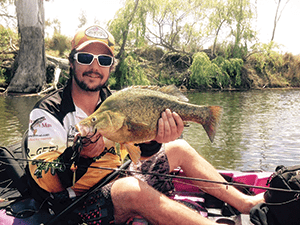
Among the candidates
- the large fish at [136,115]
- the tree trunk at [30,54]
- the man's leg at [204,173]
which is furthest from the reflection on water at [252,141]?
the tree trunk at [30,54]

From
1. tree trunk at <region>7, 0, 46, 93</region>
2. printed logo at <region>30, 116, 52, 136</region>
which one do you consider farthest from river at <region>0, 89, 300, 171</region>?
tree trunk at <region>7, 0, 46, 93</region>

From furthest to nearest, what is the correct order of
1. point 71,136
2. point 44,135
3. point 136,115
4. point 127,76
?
point 127,76 < point 71,136 < point 44,135 < point 136,115

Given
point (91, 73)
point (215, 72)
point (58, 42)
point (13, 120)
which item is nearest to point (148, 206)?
point (91, 73)

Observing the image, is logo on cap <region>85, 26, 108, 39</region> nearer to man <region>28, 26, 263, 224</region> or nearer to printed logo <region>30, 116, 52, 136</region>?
man <region>28, 26, 263, 224</region>

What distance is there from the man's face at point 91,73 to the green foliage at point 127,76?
582 inches

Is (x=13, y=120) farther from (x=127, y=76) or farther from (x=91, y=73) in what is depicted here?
(x=127, y=76)

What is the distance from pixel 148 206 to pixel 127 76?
15757mm

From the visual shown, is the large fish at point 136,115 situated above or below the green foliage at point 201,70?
above

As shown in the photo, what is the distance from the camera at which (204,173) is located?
2.69 m

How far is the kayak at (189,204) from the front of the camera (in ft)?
6.87

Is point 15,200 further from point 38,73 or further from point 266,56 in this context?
point 266,56

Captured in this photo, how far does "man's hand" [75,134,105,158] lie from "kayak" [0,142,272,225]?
1.94ft

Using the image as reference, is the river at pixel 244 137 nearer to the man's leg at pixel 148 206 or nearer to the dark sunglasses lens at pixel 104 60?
the man's leg at pixel 148 206

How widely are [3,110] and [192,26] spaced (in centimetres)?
1869
